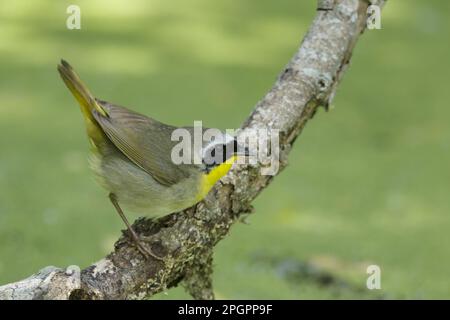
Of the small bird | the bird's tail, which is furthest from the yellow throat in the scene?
the bird's tail

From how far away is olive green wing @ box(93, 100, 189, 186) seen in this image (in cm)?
302

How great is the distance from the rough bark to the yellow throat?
0.17ft

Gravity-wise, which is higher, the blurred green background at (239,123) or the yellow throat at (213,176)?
the blurred green background at (239,123)

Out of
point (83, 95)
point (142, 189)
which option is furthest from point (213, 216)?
point (83, 95)

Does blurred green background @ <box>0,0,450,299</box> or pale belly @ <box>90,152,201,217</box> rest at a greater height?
blurred green background @ <box>0,0,450,299</box>

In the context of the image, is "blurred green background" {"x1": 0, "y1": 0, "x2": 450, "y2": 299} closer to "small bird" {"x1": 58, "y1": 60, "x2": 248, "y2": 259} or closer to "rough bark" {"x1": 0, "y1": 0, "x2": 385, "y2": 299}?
"small bird" {"x1": 58, "y1": 60, "x2": 248, "y2": 259}

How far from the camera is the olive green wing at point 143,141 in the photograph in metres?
3.02

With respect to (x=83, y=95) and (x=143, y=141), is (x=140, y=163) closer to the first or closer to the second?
(x=143, y=141)

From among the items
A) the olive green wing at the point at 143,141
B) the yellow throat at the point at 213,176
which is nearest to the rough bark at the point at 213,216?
the yellow throat at the point at 213,176

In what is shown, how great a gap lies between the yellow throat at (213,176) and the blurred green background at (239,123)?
2.42 ft

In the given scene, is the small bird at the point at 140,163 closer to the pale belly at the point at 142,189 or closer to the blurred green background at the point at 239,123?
the pale belly at the point at 142,189

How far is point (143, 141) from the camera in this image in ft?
10.2
